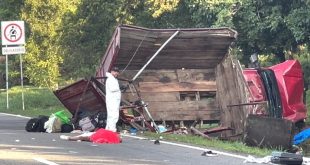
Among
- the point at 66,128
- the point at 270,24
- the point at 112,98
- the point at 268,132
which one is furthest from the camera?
the point at 270,24

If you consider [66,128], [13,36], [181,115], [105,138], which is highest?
[13,36]

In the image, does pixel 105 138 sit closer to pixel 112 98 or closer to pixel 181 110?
pixel 112 98

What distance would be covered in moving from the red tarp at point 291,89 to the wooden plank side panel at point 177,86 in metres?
1.93

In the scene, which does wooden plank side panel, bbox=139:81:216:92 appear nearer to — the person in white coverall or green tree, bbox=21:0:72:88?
the person in white coverall

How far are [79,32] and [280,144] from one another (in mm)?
16333

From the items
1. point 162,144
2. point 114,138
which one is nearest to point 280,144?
point 162,144

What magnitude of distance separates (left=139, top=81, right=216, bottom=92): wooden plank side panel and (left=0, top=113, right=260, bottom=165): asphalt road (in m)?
3.59

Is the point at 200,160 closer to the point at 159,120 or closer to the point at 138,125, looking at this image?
the point at 138,125

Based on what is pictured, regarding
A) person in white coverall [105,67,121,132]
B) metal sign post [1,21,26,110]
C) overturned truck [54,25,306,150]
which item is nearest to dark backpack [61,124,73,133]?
overturned truck [54,25,306,150]

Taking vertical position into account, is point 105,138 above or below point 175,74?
below

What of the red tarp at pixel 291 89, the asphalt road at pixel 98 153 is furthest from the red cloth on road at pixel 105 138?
the red tarp at pixel 291 89

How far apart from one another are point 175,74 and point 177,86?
37 centimetres

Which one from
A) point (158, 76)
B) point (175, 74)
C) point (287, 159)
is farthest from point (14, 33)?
point (287, 159)

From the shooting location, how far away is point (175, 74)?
16875 mm
